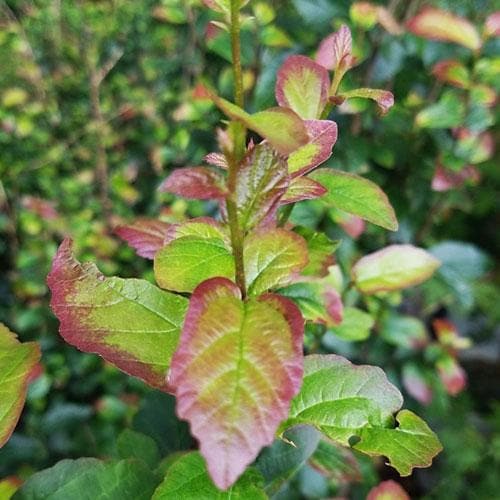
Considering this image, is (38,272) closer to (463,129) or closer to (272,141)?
(463,129)

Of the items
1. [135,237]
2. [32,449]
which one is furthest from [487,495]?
[135,237]

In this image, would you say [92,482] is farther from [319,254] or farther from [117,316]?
[319,254]

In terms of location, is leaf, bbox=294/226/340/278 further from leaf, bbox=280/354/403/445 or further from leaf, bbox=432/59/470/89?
leaf, bbox=432/59/470/89

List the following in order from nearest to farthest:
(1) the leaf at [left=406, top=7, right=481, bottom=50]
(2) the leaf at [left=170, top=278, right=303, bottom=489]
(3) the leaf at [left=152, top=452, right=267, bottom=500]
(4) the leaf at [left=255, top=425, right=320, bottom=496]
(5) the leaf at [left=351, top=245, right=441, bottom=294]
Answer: (2) the leaf at [left=170, top=278, right=303, bottom=489] → (3) the leaf at [left=152, top=452, right=267, bottom=500] → (4) the leaf at [left=255, top=425, right=320, bottom=496] → (5) the leaf at [left=351, top=245, right=441, bottom=294] → (1) the leaf at [left=406, top=7, right=481, bottom=50]

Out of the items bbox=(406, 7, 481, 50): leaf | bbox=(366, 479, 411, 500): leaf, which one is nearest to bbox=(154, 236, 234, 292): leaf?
bbox=(366, 479, 411, 500): leaf

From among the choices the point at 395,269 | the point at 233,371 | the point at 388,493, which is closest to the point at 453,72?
the point at 395,269

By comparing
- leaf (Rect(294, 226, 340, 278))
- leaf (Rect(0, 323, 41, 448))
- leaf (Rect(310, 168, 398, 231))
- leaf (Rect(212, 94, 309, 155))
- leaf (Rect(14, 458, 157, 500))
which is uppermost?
leaf (Rect(212, 94, 309, 155))
